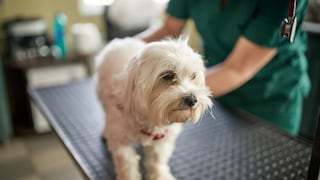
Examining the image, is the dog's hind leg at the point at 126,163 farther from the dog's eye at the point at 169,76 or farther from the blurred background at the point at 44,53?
the blurred background at the point at 44,53

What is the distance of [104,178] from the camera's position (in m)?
0.87

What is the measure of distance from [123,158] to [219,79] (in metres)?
0.38

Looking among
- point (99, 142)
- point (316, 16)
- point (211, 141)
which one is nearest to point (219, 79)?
point (211, 141)

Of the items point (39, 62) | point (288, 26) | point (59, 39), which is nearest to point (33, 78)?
point (39, 62)

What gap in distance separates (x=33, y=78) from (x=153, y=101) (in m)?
2.02

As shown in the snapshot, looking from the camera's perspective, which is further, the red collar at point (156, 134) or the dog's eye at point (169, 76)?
the red collar at point (156, 134)

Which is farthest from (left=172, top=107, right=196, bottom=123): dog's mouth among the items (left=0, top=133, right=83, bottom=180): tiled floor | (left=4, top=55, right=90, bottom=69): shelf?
(left=4, top=55, right=90, bottom=69): shelf

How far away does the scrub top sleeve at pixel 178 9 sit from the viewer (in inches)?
53.6

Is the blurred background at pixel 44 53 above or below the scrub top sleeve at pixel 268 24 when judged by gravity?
below

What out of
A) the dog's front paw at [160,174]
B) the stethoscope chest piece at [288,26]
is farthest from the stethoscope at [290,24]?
the dog's front paw at [160,174]

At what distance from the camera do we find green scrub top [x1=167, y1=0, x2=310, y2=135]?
1.16 meters

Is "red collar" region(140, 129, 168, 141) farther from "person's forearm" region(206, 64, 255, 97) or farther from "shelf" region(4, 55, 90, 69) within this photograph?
"shelf" region(4, 55, 90, 69)

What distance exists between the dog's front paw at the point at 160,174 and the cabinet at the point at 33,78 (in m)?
1.63

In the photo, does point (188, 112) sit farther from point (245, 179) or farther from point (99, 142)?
point (99, 142)
